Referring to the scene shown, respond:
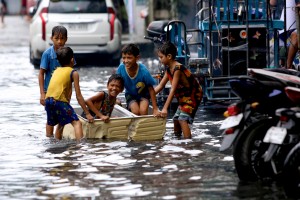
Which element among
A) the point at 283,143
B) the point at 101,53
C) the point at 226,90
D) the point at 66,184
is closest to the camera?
the point at 283,143

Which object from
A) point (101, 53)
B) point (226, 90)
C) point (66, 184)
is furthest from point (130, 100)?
point (101, 53)

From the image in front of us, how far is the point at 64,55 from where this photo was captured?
12312 mm

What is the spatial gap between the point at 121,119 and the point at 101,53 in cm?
1343

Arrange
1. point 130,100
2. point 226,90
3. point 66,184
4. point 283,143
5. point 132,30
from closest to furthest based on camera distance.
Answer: point 283,143 → point 66,184 → point 130,100 → point 226,90 → point 132,30

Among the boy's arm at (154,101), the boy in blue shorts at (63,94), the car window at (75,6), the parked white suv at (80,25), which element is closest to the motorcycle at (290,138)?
the boy's arm at (154,101)

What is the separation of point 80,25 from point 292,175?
16876mm

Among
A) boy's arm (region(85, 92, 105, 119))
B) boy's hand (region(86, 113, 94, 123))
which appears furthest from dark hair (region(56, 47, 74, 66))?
boy's hand (region(86, 113, 94, 123))

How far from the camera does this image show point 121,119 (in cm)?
1221

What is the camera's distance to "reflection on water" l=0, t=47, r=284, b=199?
9125mm

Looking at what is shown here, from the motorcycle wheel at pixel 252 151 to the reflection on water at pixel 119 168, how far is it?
11cm

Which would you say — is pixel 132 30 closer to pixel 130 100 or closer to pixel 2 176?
pixel 130 100

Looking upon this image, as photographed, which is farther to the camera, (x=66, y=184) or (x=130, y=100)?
(x=130, y=100)

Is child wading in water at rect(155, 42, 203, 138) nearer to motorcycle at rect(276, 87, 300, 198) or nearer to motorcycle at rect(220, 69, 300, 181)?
motorcycle at rect(220, 69, 300, 181)

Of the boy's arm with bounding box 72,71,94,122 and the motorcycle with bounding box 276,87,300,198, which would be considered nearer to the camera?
the motorcycle with bounding box 276,87,300,198
